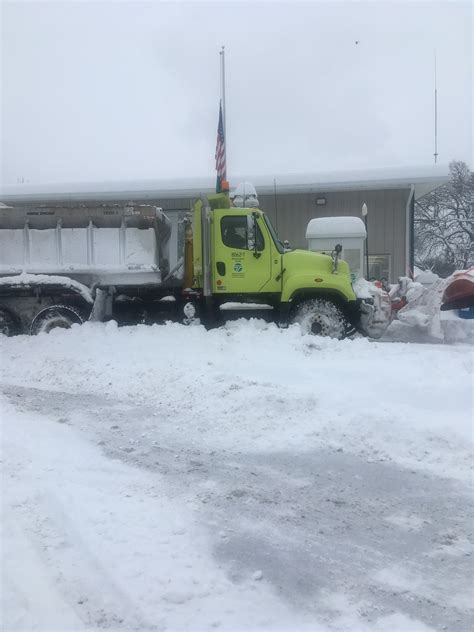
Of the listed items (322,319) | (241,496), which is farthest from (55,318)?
(241,496)

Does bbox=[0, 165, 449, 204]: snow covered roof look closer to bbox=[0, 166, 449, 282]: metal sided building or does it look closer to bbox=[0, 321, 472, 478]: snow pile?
bbox=[0, 166, 449, 282]: metal sided building

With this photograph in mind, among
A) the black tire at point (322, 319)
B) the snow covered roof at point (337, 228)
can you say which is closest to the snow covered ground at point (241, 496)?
the black tire at point (322, 319)

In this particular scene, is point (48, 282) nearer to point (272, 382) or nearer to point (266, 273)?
point (266, 273)

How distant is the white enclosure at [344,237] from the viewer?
50.6 ft

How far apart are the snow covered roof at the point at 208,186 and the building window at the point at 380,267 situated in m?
2.27

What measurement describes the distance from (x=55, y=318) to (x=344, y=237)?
8.02 m

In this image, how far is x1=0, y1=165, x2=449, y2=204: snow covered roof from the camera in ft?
61.2

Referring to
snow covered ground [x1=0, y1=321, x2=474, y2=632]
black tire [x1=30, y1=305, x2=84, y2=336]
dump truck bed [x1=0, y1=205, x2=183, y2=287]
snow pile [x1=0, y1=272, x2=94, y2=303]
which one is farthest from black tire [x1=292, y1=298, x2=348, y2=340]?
black tire [x1=30, y1=305, x2=84, y2=336]

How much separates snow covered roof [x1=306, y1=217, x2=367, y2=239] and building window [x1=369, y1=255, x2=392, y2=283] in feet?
13.6

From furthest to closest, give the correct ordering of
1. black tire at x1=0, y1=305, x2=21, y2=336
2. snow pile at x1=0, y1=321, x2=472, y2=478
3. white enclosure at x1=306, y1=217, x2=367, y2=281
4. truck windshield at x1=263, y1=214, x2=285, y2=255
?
1. white enclosure at x1=306, y1=217, x2=367, y2=281
2. black tire at x1=0, y1=305, x2=21, y2=336
3. truck windshield at x1=263, y1=214, x2=285, y2=255
4. snow pile at x1=0, y1=321, x2=472, y2=478

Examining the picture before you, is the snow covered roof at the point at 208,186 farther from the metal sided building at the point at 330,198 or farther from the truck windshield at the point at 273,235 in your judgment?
the truck windshield at the point at 273,235

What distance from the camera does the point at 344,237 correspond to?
1550cm

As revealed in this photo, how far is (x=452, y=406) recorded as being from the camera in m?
6.10

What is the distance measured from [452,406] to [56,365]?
5437 mm
